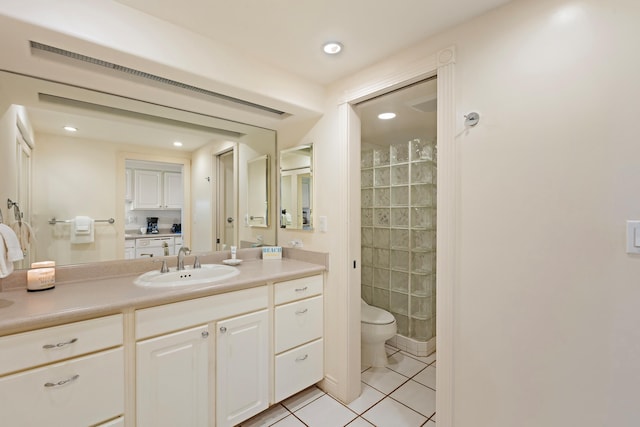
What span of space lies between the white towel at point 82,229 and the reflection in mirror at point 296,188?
4.18ft

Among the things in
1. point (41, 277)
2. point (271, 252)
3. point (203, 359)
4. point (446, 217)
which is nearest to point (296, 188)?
point (271, 252)

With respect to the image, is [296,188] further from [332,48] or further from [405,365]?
[405,365]

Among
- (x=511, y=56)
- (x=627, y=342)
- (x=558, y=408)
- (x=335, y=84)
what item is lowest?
(x=558, y=408)

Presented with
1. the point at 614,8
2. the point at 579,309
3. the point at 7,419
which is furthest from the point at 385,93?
the point at 7,419

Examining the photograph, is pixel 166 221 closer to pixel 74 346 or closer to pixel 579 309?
pixel 74 346

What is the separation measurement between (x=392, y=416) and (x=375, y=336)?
0.60 m

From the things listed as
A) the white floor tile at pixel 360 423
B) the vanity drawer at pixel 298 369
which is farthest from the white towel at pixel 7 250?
the white floor tile at pixel 360 423

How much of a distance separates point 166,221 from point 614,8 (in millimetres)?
2478

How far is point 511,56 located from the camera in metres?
1.23

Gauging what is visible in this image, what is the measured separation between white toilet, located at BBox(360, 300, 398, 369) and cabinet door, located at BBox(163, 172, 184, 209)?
5.69ft

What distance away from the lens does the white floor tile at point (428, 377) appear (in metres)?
2.12

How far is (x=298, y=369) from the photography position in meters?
1.87

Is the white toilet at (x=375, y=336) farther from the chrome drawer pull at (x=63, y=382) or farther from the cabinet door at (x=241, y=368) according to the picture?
the chrome drawer pull at (x=63, y=382)

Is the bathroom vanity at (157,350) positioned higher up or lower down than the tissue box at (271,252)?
lower down
